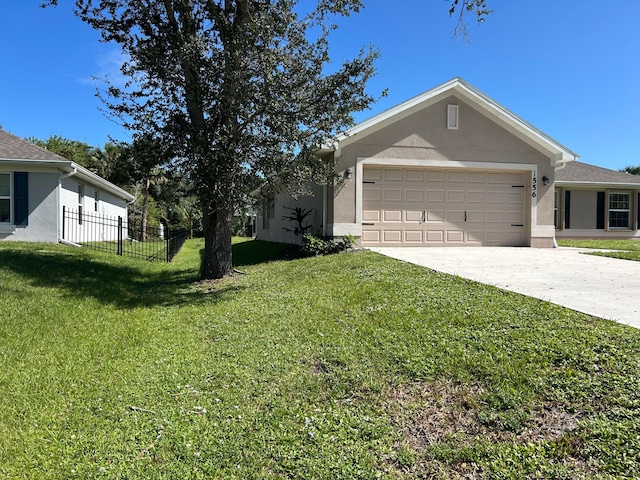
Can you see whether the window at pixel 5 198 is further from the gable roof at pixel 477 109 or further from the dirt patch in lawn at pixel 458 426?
the dirt patch in lawn at pixel 458 426

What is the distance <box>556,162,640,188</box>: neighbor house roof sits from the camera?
58.3ft

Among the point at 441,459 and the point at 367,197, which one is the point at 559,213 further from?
the point at 441,459

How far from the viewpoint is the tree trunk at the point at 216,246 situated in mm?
8727

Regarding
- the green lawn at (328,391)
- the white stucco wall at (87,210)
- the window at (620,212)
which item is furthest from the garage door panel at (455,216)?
the white stucco wall at (87,210)

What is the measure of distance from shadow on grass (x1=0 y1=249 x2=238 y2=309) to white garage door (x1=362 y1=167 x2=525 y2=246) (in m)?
5.35

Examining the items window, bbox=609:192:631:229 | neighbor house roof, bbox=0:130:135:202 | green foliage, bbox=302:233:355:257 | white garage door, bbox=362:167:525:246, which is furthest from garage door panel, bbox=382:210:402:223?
window, bbox=609:192:631:229

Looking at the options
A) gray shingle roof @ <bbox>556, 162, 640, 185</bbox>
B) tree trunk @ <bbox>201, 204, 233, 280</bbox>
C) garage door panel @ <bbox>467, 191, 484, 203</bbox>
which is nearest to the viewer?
tree trunk @ <bbox>201, 204, 233, 280</bbox>

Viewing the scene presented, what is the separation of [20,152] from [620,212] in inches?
924

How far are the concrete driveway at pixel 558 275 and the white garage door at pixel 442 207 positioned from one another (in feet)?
4.57

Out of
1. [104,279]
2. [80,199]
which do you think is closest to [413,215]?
[104,279]

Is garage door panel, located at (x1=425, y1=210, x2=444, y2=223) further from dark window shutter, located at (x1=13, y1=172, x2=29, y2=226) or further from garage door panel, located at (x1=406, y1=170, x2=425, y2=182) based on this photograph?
dark window shutter, located at (x1=13, y1=172, x2=29, y2=226)

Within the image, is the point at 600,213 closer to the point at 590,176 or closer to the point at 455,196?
the point at 590,176

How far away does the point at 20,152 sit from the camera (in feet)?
42.7

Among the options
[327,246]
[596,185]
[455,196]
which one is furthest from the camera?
[596,185]
